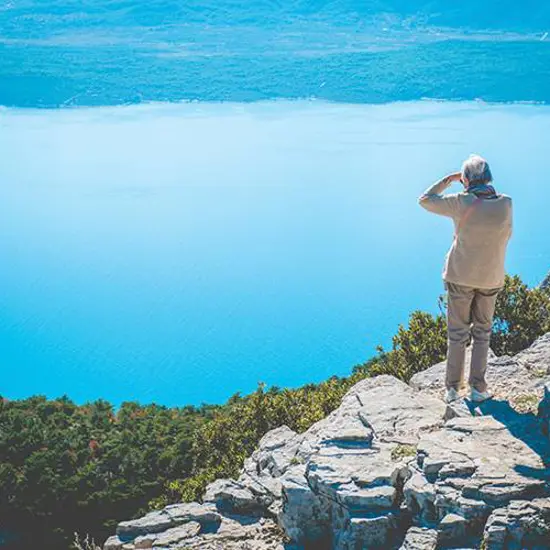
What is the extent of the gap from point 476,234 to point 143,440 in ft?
24.8

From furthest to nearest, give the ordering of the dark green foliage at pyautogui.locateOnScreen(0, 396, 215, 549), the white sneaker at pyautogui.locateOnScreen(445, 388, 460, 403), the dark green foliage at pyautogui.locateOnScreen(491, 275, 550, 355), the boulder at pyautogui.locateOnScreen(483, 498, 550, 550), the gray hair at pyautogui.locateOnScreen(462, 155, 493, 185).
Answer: the dark green foliage at pyautogui.locateOnScreen(0, 396, 215, 549) → the dark green foliage at pyautogui.locateOnScreen(491, 275, 550, 355) → the white sneaker at pyautogui.locateOnScreen(445, 388, 460, 403) → the gray hair at pyautogui.locateOnScreen(462, 155, 493, 185) → the boulder at pyautogui.locateOnScreen(483, 498, 550, 550)

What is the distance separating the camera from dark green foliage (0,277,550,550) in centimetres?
729

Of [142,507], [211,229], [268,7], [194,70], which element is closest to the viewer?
[142,507]

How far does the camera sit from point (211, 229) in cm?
5100

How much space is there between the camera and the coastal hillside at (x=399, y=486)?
3625 mm

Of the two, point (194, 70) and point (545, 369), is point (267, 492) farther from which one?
point (194, 70)

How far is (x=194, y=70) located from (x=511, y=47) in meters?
30.2

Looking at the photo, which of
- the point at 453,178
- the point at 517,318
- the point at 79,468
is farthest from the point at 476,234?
the point at 79,468

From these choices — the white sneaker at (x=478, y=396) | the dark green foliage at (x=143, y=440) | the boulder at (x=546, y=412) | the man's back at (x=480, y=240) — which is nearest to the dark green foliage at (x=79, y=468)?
the dark green foliage at (x=143, y=440)

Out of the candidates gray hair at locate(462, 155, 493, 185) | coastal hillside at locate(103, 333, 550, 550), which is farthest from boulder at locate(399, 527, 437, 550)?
gray hair at locate(462, 155, 493, 185)

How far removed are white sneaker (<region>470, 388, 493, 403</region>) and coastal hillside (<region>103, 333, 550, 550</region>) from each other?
0.04 meters

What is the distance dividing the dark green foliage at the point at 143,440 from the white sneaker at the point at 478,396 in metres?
2.18

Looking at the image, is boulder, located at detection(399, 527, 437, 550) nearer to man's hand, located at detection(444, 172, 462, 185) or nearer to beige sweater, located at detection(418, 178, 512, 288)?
beige sweater, located at detection(418, 178, 512, 288)

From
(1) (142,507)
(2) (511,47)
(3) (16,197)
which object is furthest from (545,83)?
(1) (142,507)
